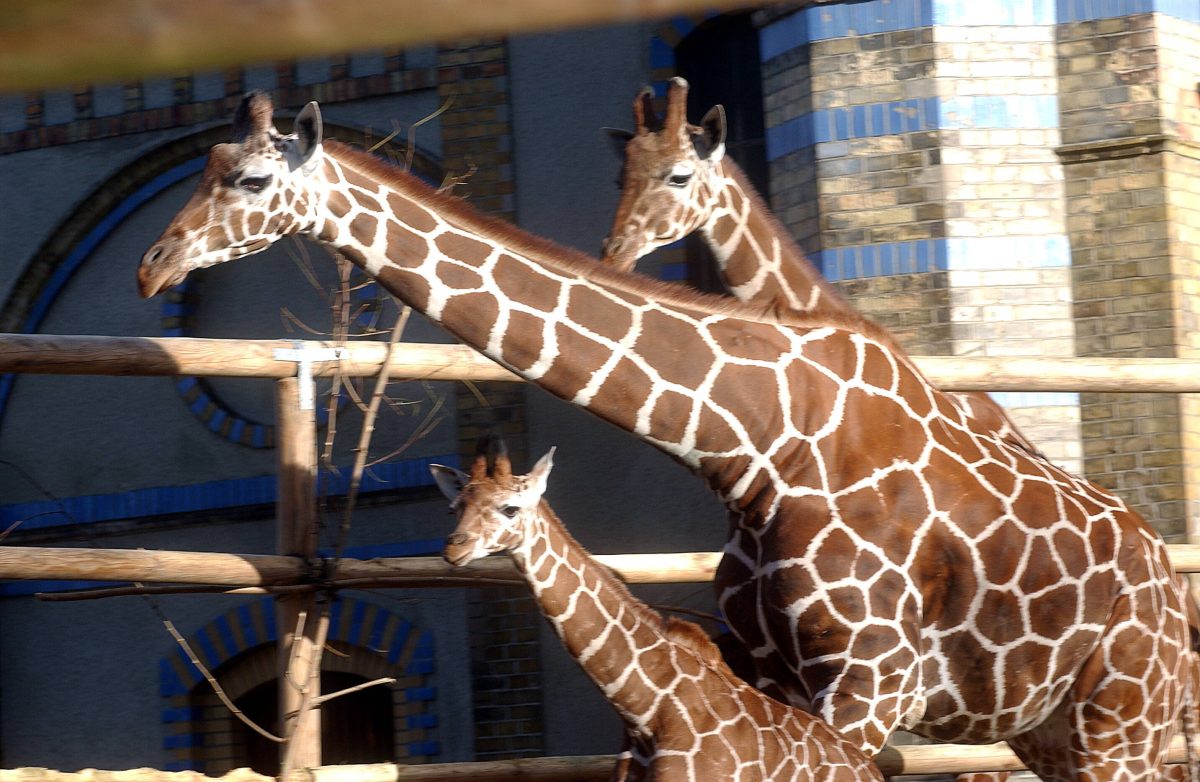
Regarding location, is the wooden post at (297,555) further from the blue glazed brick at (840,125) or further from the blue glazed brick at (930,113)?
the blue glazed brick at (930,113)

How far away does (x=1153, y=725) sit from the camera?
3979 mm

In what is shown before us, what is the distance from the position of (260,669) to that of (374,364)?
4951mm

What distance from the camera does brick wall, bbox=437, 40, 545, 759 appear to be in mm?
7871

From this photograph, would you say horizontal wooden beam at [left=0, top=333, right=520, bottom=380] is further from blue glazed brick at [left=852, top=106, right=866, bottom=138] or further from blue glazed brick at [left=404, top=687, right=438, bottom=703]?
blue glazed brick at [left=404, top=687, right=438, bottom=703]

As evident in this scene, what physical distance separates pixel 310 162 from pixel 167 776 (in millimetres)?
1514

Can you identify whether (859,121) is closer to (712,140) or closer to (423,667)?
(712,140)

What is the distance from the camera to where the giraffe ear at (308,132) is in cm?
347

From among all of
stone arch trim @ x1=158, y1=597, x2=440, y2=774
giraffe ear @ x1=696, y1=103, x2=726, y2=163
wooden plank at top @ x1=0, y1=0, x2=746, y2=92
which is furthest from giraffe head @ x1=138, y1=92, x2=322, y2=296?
stone arch trim @ x1=158, y1=597, x2=440, y2=774

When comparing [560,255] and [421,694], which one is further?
[421,694]

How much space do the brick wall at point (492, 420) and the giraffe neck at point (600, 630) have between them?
414cm

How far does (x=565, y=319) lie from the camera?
140 inches

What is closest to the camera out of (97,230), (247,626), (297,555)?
(297,555)

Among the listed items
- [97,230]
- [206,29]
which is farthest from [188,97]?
[206,29]

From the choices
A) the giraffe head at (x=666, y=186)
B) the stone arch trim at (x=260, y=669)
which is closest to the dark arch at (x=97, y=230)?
the stone arch trim at (x=260, y=669)
